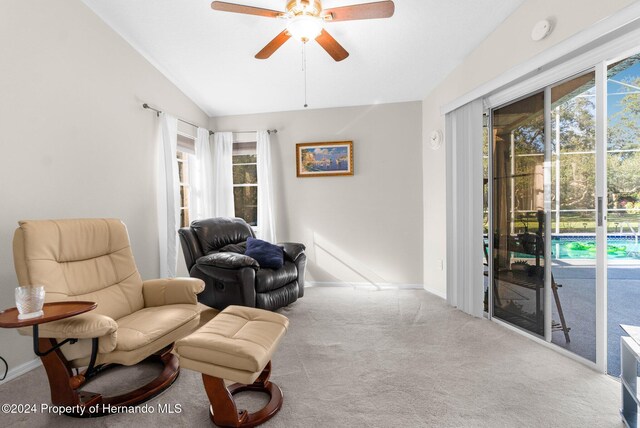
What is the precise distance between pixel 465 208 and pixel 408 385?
1.80 m

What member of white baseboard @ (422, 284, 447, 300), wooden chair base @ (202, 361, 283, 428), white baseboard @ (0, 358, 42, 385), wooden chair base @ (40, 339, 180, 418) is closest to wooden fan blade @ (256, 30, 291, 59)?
wooden chair base @ (202, 361, 283, 428)

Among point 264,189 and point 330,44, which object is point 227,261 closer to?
point 264,189

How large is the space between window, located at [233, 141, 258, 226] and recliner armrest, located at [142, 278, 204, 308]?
2217mm

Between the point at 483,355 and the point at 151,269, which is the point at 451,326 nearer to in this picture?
the point at 483,355

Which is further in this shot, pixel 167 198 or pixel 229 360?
pixel 167 198

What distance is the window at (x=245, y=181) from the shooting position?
4.45 m

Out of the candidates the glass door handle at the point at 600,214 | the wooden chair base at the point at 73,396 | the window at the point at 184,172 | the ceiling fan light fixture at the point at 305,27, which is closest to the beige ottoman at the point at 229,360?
the wooden chair base at the point at 73,396

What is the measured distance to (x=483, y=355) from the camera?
2299mm

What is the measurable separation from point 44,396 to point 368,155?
3.66 meters

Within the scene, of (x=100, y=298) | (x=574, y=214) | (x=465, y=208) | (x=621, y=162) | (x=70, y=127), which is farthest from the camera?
(x=465, y=208)

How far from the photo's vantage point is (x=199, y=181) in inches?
168

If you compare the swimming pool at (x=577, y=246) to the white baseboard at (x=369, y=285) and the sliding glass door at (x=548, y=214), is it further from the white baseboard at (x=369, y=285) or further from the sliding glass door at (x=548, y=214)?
the white baseboard at (x=369, y=285)

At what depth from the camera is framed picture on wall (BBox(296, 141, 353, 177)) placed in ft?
13.7

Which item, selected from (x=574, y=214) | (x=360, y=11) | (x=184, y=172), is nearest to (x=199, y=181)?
(x=184, y=172)
